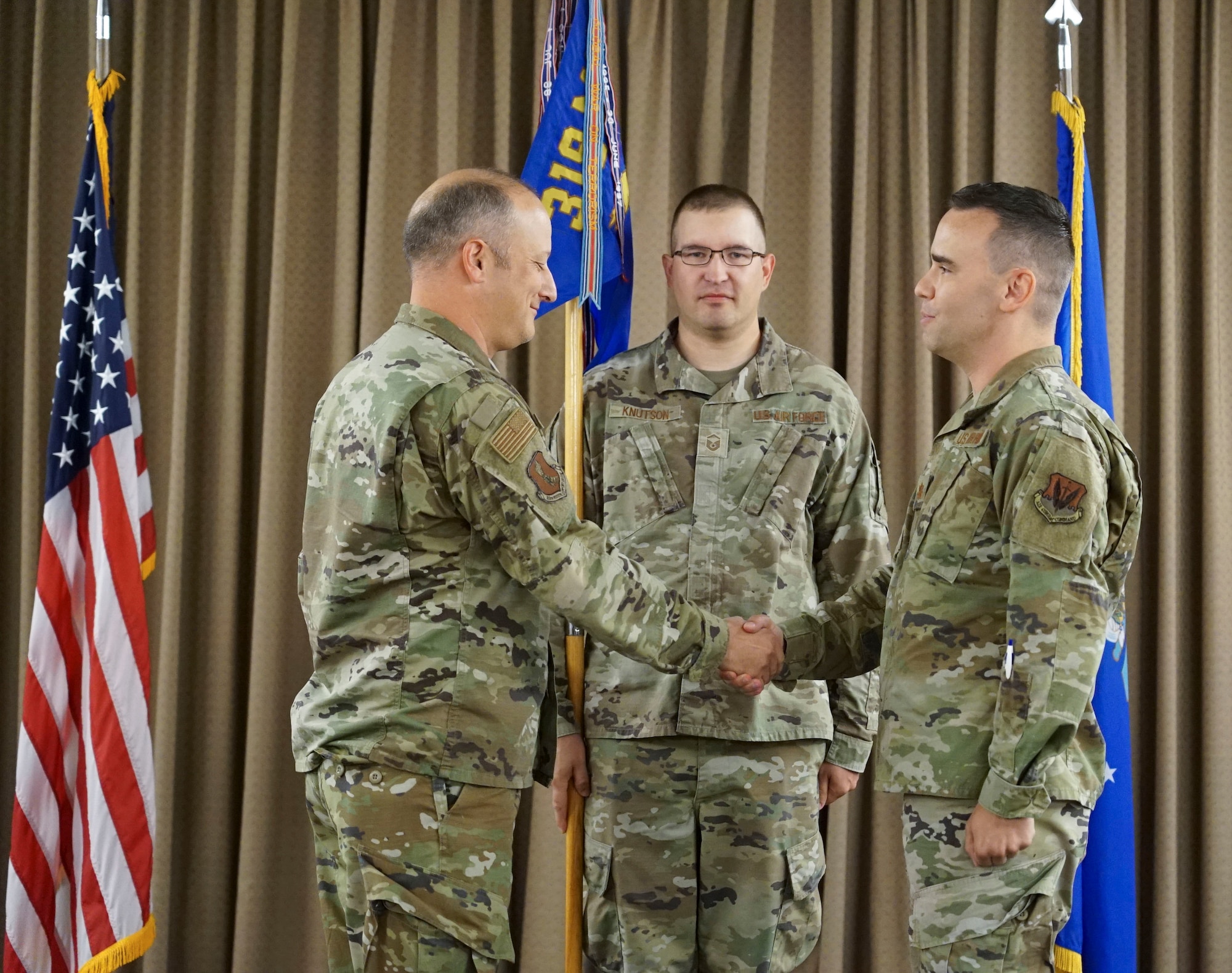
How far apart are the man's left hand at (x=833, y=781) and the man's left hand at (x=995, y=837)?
A: 0.66m

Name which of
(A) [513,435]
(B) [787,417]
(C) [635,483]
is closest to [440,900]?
(A) [513,435]

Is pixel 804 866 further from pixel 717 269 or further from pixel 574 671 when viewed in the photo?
pixel 717 269

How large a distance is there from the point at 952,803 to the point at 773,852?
52 centimetres

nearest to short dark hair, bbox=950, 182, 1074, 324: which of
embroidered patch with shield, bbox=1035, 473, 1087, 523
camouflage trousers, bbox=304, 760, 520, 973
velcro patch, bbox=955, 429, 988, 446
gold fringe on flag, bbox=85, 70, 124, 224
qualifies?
velcro patch, bbox=955, 429, 988, 446

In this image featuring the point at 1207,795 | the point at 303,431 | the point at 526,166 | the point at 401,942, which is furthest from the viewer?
the point at 303,431

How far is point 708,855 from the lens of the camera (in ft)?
7.47

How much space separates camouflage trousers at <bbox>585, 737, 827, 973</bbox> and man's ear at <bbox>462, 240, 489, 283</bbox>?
961mm

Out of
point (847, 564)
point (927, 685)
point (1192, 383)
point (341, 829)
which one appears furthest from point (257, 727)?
point (1192, 383)

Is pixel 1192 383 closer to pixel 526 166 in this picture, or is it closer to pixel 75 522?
pixel 526 166

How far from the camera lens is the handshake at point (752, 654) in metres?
2.18

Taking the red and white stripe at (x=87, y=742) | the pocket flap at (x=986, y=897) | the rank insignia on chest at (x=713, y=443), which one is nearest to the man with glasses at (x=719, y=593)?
the rank insignia on chest at (x=713, y=443)

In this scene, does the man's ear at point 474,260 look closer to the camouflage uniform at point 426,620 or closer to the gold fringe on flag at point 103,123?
the camouflage uniform at point 426,620

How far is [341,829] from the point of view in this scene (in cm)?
183

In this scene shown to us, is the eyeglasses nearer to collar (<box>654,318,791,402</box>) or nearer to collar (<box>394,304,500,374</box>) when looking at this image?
collar (<box>654,318,791,402</box>)
